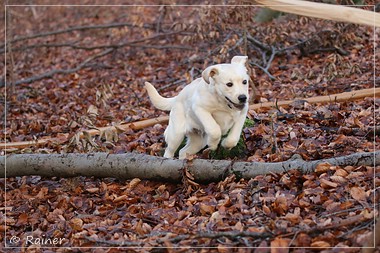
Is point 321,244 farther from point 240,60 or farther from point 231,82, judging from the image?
point 240,60

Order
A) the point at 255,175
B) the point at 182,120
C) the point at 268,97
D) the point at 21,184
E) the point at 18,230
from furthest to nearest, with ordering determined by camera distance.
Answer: the point at 268,97, the point at 21,184, the point at 182,120, the point at 18,230, the point at 255,175

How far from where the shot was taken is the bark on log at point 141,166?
227 inches

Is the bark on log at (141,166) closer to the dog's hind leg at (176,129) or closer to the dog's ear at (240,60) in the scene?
the dog's hind leg at (176,129)

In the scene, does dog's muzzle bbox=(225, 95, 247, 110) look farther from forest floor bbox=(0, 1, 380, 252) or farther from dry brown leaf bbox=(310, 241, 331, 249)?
dry brown leaf bbox=(310, 241, 331, 249)

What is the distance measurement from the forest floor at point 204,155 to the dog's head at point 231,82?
78 centimetres

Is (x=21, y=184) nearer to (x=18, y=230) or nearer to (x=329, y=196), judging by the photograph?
(x=18, y=230)

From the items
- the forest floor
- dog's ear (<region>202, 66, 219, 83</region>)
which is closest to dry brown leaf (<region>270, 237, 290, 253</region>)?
the forest floor

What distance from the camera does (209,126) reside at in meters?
6.36

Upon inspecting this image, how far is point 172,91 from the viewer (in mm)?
11297

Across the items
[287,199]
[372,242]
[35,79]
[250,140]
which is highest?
[35,79]

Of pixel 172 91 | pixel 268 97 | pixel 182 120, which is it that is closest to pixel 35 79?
pixel 172 91

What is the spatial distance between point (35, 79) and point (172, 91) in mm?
3923

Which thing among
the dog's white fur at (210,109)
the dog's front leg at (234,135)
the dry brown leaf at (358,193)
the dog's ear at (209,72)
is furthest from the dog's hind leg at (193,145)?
the dry brown leaf at (358,193)

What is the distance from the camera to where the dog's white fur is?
20.1ft
